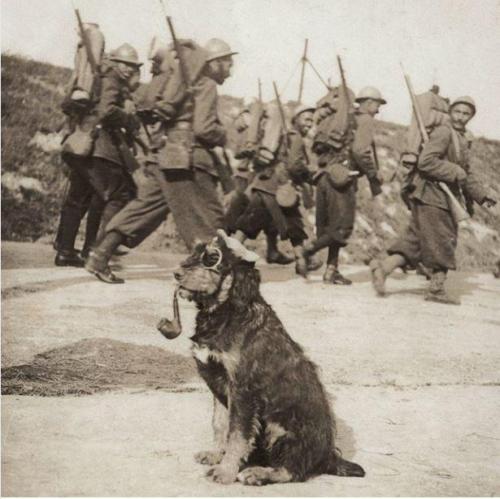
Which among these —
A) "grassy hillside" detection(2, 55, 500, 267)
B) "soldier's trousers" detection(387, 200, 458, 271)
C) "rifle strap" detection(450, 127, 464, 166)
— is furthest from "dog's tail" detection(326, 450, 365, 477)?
"grassy hillside" detection(2, 55, 500, 267)

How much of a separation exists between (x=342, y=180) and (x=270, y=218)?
1035 millimetres

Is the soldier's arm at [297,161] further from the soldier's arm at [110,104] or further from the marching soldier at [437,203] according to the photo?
the soldier's arm at [110,104]

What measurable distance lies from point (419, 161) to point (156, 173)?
2.32 meters

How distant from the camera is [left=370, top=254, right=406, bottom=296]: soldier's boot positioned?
8109mm

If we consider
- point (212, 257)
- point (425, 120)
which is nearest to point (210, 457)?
point (212, 257)

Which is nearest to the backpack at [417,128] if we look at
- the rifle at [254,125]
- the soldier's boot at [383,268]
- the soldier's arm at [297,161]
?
the soldier's boot at [383,268]

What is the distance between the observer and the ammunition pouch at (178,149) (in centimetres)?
689

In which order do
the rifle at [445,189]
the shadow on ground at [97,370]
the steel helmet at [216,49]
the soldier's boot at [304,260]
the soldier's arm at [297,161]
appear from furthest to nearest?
the soldier's arm at [297,161], the soldier's boot at [304,260], the rifle at [445,189], the steel helmet at [216,49], the shadow on ground at [97,370]

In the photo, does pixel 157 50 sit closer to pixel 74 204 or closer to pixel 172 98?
pixel 172 98

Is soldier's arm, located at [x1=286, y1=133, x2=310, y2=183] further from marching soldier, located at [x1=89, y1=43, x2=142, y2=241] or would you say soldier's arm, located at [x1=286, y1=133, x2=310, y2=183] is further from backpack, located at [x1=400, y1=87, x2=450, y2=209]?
marching soldier, located at [x1=89, y1=43, x2=142, y2=241]

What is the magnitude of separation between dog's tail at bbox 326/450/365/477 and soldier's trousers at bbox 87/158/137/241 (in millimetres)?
4385

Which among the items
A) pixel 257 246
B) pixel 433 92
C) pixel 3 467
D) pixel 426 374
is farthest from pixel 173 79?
pixel 257 246

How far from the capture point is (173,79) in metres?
6.92

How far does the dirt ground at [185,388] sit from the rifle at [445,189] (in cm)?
80
